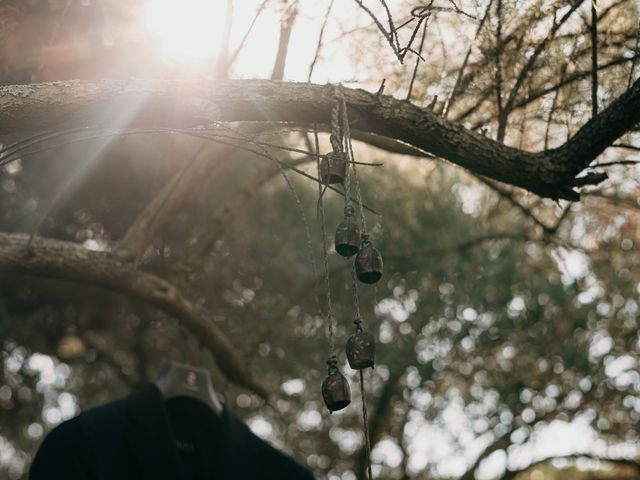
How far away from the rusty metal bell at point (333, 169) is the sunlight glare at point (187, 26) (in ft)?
3.99

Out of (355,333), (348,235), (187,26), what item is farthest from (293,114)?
(187,26)

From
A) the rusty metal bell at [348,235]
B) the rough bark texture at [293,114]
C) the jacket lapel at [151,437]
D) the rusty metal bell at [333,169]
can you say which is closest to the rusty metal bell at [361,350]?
the rusty metal bell at [348,235]

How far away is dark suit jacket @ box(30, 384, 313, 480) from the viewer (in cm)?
200

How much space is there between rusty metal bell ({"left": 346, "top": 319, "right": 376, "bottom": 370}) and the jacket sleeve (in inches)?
37.3

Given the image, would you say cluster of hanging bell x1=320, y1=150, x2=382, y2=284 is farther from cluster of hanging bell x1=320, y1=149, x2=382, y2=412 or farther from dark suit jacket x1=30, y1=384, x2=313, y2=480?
dark suit jacket x1=30, y1=384, x2=313, y2=480

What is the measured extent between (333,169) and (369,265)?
0.24m

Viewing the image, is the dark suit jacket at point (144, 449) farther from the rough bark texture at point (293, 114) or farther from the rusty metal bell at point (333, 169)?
the rusty metal bell at point (333, 169)

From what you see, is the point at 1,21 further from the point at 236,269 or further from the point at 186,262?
the point at 236,269

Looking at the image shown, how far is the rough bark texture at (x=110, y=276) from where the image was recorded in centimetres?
236

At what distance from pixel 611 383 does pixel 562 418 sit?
2.21ft

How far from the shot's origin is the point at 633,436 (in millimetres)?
6621

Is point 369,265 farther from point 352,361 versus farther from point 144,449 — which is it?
point 144,449

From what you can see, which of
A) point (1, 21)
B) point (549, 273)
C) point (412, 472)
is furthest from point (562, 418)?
point (1, 21)

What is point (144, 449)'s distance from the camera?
2.14 m
